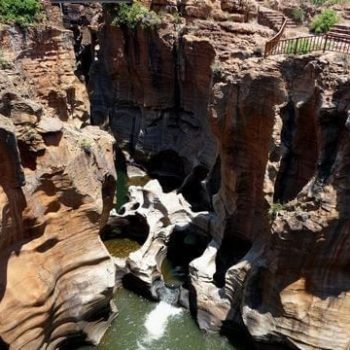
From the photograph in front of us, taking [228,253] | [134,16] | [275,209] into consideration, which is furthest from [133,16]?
[275,209]

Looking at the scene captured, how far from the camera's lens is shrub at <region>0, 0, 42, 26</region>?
58.1 ft

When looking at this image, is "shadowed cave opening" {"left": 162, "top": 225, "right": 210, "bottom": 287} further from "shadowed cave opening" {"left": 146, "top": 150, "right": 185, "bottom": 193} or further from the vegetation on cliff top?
the vegetation on cliff top

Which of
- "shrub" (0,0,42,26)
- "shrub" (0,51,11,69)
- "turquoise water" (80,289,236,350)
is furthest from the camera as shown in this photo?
"shrub" (0,0,42,26)

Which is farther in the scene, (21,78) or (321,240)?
(21,78)

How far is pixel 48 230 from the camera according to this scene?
11.9 metres

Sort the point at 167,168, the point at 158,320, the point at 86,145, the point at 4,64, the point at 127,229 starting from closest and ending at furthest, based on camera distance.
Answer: the point at 86,145 < the point at 4,64 < the point at 158,320 < the point at 127,229 < the point at 167,168

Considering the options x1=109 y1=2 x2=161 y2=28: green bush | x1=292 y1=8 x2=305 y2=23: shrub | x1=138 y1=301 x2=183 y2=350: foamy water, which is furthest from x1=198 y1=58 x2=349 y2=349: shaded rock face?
x1=292 y1=8 x2=305 y2=23: shrub

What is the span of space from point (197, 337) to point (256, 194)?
5.16 meters

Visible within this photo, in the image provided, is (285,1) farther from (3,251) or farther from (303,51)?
(3,251)

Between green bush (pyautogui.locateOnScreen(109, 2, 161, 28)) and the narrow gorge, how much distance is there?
8.03ft

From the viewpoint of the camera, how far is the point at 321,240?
38.3ft

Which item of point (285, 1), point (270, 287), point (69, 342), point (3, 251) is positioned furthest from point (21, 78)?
point (285, 1)

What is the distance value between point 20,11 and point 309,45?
11.6 meters

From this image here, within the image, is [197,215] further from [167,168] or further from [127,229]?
[167,168]
